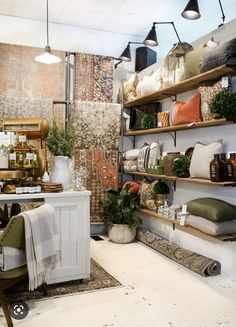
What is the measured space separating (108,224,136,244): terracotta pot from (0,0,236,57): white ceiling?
289cm

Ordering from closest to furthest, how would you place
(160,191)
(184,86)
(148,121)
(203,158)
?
(203,158) → (184,86) → (160,191) → (148,121)

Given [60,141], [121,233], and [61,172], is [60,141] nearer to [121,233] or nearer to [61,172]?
[61,172]

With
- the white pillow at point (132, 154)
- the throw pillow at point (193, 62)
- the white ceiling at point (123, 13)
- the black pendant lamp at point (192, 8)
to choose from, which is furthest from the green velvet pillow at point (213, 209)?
the white ceiling at point (123, 13)

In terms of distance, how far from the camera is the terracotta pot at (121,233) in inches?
172

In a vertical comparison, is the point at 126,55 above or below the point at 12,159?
above

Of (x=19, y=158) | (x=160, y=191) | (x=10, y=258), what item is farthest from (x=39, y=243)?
(x=160, y=191)

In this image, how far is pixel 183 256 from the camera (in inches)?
139

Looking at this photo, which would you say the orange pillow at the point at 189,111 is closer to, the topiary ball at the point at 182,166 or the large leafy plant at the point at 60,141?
the topiary ball at the point at 182,166

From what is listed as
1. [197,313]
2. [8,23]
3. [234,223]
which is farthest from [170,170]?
[8,23]

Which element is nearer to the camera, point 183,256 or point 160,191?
point 183,256

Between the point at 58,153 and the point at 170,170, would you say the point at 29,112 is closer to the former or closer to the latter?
the point at 58,153

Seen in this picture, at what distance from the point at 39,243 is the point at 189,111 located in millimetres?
2059

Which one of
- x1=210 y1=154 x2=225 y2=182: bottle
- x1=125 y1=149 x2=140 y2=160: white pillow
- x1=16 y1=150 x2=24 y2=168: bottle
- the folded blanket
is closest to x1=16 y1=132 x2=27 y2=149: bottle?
x1=16 y1=150 x2=24 y2=168: bottle

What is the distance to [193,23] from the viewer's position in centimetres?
508
